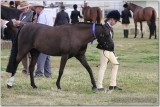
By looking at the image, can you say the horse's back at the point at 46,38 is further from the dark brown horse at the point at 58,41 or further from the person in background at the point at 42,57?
the person in background at the point at 42,57

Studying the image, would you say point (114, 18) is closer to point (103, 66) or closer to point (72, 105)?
point (103, 66)

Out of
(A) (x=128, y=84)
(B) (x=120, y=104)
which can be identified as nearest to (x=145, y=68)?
(A) (x=128, y=84)

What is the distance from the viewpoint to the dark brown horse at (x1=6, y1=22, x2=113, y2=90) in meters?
11.2

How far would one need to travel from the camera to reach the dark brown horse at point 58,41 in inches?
440

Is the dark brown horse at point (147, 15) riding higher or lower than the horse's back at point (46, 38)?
lower

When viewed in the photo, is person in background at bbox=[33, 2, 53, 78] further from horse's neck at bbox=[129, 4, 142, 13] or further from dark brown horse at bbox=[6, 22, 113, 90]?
horse's neck at bbox=[129, 4, 142, 13]

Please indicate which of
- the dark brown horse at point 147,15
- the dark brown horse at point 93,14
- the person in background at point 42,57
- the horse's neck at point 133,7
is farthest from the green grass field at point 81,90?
the horse's neck at point 133,7

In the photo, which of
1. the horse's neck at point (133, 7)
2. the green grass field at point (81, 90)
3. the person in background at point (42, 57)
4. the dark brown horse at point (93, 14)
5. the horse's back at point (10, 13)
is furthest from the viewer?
the horse's neck at point (133, 7)

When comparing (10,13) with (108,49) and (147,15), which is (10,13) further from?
(147,15)

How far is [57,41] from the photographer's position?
11375mm

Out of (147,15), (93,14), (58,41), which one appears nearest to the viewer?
(58,41)

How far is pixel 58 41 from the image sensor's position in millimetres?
11352

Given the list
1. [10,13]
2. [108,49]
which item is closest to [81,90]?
[108,49]

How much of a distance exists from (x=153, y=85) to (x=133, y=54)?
31.4ft
